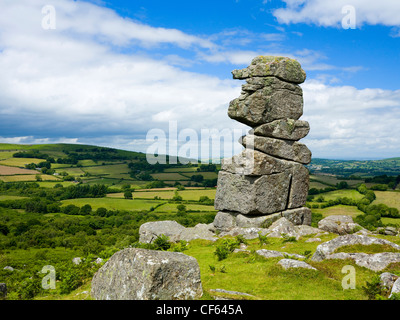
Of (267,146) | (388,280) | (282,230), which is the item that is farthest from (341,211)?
(388,280)

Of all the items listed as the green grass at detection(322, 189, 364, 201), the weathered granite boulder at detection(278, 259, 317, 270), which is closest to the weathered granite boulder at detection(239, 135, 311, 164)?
the weathered granite boulder at detection(278, 259, 317, 270)

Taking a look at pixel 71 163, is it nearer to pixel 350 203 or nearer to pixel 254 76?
pixel 350 203

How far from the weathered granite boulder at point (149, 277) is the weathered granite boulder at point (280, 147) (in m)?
21.0

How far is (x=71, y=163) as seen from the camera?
190 m

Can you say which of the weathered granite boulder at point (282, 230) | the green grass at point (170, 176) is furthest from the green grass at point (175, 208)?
the weathered granite boulder at point (282, 230)

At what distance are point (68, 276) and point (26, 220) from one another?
82524 millimetres

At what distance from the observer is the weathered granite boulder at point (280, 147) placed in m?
32.0

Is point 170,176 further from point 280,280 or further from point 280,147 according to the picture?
point 280,280

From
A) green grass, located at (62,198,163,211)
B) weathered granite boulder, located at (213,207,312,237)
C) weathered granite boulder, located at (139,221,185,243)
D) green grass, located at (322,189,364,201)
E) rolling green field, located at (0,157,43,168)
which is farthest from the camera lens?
rolling green field, located at (0,157,43,168)

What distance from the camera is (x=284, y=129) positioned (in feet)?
107

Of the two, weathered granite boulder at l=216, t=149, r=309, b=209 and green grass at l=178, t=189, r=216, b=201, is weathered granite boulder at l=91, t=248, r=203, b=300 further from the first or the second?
green grass at l=178, t=189, r=216, b=201

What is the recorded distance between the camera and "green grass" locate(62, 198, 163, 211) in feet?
316

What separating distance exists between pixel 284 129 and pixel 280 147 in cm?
202
